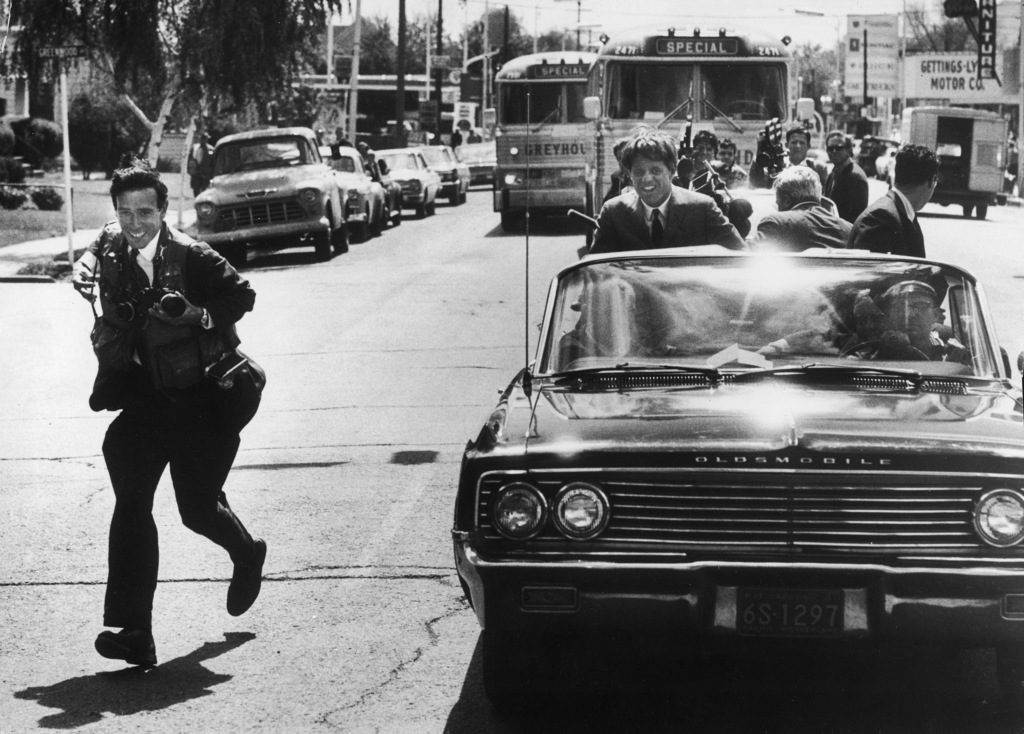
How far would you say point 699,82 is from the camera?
2247cm

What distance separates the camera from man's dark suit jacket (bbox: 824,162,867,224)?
43.1 feet

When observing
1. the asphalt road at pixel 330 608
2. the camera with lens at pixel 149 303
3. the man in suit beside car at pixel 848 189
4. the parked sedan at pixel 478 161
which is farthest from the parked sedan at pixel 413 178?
the camera with lens at pixel 149 303

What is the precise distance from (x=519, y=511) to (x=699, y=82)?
1809 cm

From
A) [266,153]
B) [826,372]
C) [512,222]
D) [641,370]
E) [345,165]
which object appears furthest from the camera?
[512,222]

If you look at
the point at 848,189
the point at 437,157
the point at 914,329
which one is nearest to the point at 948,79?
the point at 437,157

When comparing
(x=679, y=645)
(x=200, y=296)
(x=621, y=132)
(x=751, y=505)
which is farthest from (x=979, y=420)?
(x=621, y=132)

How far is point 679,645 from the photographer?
4.91m

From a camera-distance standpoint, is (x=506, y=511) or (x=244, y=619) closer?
(x=506, y=511)

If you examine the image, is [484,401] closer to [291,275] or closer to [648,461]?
[648,461]

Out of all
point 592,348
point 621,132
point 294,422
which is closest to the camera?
point 592,348

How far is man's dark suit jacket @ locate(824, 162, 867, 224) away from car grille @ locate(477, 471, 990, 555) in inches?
334

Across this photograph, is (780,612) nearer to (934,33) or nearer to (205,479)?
(205,479)

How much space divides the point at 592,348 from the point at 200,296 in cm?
138

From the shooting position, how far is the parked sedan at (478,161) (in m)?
56.2
